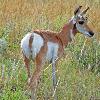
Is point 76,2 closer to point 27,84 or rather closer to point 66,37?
point 66,37

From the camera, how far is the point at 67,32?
5.42 meters

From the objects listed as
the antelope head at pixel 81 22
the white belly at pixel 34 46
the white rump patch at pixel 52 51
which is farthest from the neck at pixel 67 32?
the white belly at pixel 34 46

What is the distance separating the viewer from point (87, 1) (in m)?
9.19

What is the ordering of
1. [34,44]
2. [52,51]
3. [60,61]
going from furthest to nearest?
[60,61]
[52,51]
[34,44]

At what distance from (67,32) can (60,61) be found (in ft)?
1.31

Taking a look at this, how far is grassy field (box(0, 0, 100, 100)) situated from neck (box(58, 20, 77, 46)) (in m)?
0.24

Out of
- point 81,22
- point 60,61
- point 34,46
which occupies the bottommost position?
point 60,61

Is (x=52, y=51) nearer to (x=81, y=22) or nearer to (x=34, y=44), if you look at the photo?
(x=34, y=44)

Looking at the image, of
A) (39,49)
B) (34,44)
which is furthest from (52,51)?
(34,44)

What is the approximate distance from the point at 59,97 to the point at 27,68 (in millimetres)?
563

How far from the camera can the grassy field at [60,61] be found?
4.18 m

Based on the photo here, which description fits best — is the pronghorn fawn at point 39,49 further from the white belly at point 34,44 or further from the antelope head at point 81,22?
the antelope head at point 81,22

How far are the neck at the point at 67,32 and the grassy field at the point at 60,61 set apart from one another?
24 centimetres

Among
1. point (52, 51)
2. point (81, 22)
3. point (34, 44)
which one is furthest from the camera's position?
point (81, 22)
